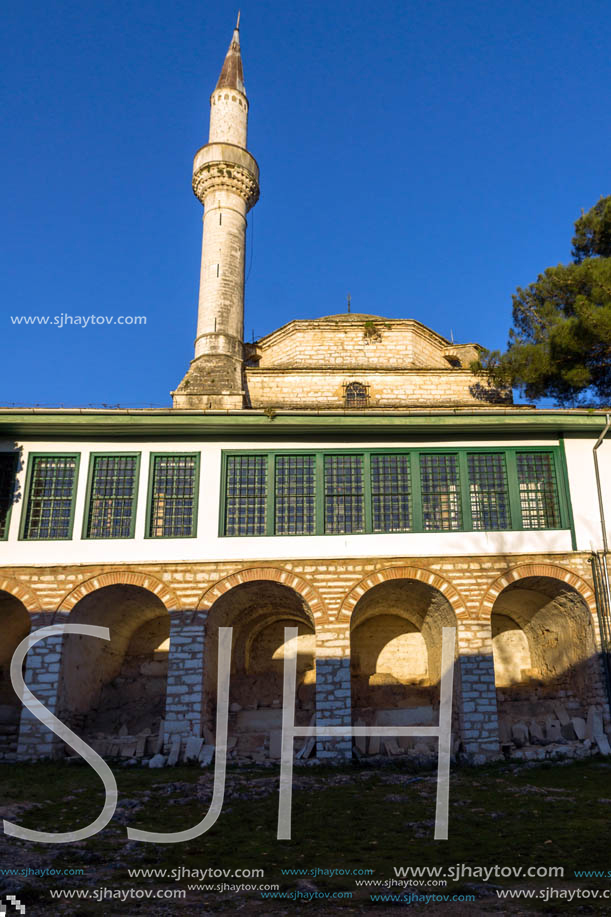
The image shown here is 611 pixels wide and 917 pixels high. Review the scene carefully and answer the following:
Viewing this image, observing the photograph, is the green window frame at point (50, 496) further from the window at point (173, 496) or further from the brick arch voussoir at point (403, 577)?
the brick arch voussoir at point (403, 577)

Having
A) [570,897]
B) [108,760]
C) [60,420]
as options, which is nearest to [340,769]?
[108,760]

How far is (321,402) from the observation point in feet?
76.1

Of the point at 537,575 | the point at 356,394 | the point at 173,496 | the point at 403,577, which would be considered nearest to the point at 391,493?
the point at 403,577

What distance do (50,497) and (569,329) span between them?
12.1m

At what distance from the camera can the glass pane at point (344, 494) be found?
1425 cm

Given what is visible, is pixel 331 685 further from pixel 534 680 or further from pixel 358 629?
→ pixel 534 680

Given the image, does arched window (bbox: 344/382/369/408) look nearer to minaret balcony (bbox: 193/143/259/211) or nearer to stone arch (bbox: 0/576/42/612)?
minaret balcony (bbox: 193/143/259/211)

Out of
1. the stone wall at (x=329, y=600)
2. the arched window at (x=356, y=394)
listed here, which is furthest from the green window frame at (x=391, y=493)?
the arched window at (x=356, y=394)

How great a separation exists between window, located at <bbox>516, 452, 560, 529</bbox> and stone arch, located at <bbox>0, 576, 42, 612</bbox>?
30.0 ft

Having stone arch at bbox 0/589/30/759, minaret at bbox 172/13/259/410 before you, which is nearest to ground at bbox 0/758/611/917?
stone arch at bbox 0/589/30/759

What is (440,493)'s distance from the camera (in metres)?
14.5

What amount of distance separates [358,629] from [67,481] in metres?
7.20

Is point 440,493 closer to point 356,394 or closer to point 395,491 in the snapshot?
point 395,491

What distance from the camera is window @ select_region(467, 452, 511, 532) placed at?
46.9ft
